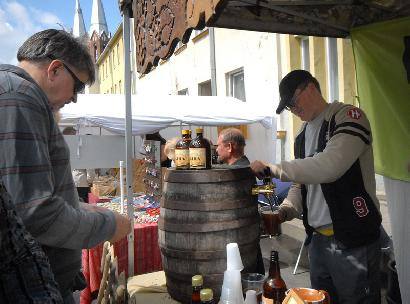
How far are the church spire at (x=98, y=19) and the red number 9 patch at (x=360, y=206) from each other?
49663 mm

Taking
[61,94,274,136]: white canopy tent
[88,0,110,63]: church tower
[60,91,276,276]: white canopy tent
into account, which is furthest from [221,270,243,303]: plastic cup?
[88,0,110,63]: church tower

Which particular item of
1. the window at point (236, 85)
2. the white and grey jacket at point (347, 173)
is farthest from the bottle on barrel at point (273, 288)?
the window at point (236, 85)

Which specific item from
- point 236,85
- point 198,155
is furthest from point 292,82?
point 236,85

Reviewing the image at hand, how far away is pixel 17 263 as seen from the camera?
0.66 metres

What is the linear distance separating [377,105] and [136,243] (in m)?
2.47

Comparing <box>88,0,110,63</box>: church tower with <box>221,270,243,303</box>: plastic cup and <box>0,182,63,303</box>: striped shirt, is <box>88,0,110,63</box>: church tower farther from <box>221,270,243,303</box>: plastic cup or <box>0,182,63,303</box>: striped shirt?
<box>0,182,63,303</box>: striped shirt

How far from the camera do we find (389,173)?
9.71 ft

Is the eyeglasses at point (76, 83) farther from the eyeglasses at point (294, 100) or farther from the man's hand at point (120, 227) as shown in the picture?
the eyeglasses at point (294, 100)

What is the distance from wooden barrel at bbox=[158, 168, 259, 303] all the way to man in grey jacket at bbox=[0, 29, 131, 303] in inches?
13.9

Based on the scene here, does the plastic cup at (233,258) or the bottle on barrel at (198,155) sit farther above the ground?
the bottle on barrel at (198,155)

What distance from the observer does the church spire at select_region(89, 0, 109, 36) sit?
4788cm

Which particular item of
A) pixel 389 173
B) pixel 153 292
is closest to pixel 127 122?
pixel 153 292

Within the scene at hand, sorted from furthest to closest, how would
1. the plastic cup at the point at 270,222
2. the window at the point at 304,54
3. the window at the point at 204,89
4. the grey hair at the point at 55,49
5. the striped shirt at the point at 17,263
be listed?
the window at the point at 204,89
the window at the point at 304,54
the plastic cup at the point at 270,222
the grey hair at the point at 55,49
the striped shirt at the point at 17,263

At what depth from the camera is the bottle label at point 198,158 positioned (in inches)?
77.0
